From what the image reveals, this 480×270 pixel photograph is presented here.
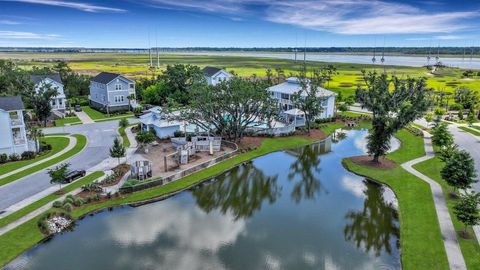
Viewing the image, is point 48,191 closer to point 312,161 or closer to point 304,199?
point 304,199

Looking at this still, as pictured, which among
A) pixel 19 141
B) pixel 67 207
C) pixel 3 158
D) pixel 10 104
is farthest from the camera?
pixel 19 141

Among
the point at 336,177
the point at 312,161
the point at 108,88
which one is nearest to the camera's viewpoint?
the point at 336,177

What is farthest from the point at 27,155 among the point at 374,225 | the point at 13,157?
the point at 374,225

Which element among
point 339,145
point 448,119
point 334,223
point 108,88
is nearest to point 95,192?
point 334,223

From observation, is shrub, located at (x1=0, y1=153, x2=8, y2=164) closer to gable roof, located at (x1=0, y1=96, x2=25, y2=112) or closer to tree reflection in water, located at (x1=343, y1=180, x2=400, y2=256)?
gable roof, located at (x1=0, y1=96, x2=25, y2=112)

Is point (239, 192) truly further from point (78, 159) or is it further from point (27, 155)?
point (27, 155)

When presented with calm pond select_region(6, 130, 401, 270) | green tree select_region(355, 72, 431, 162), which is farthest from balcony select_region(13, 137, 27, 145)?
green tree select_region(355, 72, 431, 162)
